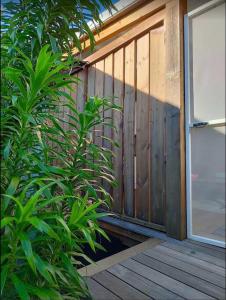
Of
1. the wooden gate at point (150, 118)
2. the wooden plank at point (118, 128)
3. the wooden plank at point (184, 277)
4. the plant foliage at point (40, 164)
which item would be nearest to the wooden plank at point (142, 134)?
the wooden gate at point (150, 118)

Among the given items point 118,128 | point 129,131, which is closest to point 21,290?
point 129,131

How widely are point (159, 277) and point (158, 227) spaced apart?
820mm

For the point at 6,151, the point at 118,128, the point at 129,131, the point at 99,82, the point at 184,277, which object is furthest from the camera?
the point at 99,82

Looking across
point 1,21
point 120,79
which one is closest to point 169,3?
point 120,79

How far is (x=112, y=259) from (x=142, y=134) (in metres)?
1.24

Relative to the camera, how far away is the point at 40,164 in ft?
2.62

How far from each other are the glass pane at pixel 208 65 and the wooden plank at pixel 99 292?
145 cm

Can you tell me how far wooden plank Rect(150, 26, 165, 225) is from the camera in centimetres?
231

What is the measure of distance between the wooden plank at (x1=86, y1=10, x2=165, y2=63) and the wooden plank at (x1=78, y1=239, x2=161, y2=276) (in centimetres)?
201

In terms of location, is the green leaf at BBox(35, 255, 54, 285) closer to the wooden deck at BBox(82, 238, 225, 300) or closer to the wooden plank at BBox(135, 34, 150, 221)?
the wooden deck at BBox(82, 238, 225, 300)

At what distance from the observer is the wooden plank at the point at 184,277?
4.33ft

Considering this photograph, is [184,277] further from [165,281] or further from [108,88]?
[108,88]

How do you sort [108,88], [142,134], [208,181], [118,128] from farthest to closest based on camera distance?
→ [108,88]
[118,128]
[142,134]
[208,181]

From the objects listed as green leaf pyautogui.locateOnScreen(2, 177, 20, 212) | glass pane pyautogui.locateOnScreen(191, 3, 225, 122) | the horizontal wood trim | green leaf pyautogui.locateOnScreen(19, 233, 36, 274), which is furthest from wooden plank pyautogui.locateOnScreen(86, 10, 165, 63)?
green leaf pyautogui.locateOnScreen(19, 233, 36, 274)
